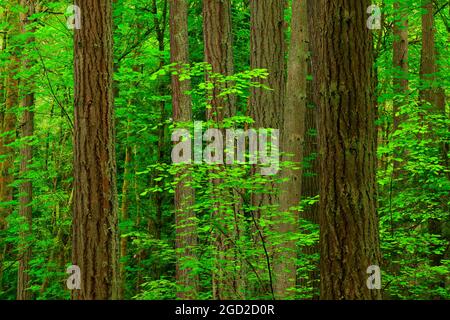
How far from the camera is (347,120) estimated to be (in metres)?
4.96

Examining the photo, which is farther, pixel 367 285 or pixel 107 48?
pixel 107 48

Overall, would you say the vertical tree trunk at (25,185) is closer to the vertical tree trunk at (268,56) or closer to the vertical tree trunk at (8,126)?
the vertical tree trunk at (8,126)

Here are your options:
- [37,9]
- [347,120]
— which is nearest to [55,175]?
[37,9]

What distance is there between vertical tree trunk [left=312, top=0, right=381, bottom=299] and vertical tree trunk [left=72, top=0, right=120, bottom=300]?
301 centimetres

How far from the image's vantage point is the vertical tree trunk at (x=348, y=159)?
193 inches

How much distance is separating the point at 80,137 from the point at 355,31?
3706 mm

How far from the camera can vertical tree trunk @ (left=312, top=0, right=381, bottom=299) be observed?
193 inches

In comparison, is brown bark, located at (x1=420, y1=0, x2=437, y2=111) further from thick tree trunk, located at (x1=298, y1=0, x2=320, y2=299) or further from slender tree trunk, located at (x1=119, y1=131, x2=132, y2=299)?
slender tree trunk, located at (x1=119, y1=131, x2=132, y2=299)

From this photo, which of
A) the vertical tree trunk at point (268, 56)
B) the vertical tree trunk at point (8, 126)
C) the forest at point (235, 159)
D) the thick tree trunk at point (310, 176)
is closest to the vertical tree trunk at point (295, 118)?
the forest at point (235, 159)

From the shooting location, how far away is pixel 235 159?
23.4 ft

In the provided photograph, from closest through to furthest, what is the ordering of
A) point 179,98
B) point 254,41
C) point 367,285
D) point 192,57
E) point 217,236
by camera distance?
1. point 367,285
2. point 217,236
3. point 254,41
4. point 179,98
5. point 192,57

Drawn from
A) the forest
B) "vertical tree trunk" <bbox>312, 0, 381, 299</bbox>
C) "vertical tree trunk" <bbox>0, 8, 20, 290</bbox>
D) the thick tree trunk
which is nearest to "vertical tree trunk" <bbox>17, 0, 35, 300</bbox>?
the forest

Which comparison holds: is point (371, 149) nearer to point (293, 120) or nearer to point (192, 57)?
point (293, 120)

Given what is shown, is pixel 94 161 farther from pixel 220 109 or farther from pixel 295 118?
pixel 295 118
